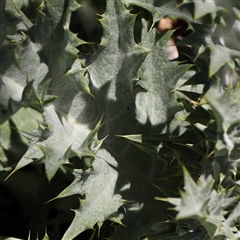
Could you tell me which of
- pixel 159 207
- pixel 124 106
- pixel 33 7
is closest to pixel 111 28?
pixel 124 106

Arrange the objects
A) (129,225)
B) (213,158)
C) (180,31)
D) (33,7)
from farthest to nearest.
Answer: (180,31) → (33,7) → (129,225) → (213,158)

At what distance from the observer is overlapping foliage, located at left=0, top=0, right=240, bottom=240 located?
4.22 feet

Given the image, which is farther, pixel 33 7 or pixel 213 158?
pixel 33 7

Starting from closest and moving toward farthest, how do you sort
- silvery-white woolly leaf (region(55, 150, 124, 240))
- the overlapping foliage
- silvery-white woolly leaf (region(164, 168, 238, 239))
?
silvery-white woolly leaf (region(164, 168, 238, 239)) → the overlapping foliage → silvery-white woolly leaf (region(55, 150, 124, 240))

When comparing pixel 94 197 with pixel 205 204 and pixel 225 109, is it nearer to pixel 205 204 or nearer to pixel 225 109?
pixel 205 204

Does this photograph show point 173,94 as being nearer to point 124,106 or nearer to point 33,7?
point 124,106

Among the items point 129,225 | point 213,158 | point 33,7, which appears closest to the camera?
point 213,158

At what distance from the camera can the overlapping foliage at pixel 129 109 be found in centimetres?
129

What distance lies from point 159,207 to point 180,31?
96 cm

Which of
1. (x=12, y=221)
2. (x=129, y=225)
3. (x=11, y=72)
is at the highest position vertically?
(x=11, y=72)

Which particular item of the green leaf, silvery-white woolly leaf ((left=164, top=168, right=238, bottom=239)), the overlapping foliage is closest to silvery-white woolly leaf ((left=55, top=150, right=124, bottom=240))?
the overlapping foliage

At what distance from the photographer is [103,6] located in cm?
196

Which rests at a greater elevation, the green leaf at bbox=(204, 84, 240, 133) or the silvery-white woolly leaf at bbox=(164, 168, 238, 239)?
the green leaf at bbox=(204, 84, 240, 133)

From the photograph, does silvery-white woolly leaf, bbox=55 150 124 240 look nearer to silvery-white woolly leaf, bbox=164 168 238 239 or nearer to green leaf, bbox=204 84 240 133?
silvery-white woolly leaf, bbox=164 168 238 239
